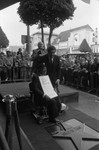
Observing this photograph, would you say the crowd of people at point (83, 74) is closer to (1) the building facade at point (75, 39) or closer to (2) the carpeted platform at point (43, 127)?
(2) the carpeted platform at point (43, 127)

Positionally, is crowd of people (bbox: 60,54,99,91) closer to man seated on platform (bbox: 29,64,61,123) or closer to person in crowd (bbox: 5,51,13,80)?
person in crowd (bbox: 5,51,13,80)

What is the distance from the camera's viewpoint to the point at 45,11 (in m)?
8.21

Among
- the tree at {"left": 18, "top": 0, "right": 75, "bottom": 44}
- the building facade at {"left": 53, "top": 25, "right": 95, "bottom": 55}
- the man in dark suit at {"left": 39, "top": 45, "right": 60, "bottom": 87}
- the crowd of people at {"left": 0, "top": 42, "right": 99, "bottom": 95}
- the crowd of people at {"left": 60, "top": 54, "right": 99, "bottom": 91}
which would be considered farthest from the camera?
the building facade at {"left": 53, "top": 25, "right": 95, "bottom": 55}

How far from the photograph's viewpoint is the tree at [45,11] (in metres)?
8.11

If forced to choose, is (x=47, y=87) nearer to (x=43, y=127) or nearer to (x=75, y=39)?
(x=43, y=127)

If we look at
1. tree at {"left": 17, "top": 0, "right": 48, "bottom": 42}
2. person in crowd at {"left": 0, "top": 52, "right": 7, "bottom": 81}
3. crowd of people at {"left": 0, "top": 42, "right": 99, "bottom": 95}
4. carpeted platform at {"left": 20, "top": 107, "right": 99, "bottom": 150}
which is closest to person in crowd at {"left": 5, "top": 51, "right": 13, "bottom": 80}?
crowd of people at {"left": 0, "top": 42, "right": 99, "bottom": 95}

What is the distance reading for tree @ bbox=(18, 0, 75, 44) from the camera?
26.6ft

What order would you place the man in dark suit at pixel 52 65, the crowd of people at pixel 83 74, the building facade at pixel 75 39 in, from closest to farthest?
the man in dark suit at pixel 52 65 < the crowd of people at pixel 83 74 < the building facade at pixel 75 39

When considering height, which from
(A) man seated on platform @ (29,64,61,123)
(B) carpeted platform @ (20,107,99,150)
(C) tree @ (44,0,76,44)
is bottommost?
(B) carpeted platform @ (20,107,99,150)

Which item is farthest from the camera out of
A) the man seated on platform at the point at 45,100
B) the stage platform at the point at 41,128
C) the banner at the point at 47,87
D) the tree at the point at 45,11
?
the tree at the point at 45,11

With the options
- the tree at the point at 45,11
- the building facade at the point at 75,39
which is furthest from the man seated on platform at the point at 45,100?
the building facade at the point at 75,39

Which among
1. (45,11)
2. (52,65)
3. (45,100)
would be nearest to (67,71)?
(45,11)

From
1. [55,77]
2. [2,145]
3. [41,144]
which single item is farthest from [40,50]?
[2,145]

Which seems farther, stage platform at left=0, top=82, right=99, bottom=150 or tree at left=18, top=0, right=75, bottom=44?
tree at left=18, top=0, right=75, bottom=44
